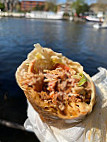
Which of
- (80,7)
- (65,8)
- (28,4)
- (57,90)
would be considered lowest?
(57,90)

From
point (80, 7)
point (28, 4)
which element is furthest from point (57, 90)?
point (28, 4)

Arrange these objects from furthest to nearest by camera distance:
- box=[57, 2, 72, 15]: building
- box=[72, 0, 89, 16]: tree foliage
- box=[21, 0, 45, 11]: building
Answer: box=[21, 0, 45, 11]: building
box=[57, 2, 72, 15]: building
box=[72, 0, 89, 16]: tree foliage

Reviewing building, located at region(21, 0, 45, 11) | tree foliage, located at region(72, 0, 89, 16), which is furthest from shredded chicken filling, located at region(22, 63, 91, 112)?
building, located at region(21, 0, 45, 11)

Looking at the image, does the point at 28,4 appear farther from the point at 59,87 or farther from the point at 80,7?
the point at 59,87

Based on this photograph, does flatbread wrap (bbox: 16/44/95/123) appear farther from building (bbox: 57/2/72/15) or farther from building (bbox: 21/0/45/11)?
building (bbox: 21/0/45/11)

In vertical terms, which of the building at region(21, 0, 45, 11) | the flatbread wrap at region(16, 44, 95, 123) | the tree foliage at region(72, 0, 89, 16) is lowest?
the flatbread wrap at region(16, 44, 95, 123)

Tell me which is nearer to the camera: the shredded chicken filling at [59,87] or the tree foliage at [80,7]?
the shredded chicken filling at [59,87]

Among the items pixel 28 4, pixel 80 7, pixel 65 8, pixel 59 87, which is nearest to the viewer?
pixel 59 87

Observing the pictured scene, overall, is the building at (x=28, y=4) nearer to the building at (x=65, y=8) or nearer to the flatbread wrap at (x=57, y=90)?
the building at (x=65, y=8)

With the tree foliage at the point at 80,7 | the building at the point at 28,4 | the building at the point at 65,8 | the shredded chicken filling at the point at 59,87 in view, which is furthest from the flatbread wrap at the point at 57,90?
the building at the point at 28,4
